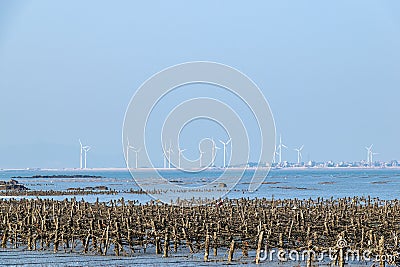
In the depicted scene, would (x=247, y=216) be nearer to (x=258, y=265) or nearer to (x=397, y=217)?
(x=397, y=217)

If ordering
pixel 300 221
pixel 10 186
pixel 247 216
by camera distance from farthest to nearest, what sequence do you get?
1. pixel 10 186
2. pixel 247 216
3. pixel 300 221

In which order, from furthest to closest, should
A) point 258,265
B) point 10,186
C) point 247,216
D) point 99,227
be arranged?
point 10,186 < point 247,216 < point 99,227 < point 258,265

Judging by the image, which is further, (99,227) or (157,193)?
(157,193)

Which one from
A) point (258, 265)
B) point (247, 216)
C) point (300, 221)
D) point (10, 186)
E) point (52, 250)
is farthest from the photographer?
point (10, 186)

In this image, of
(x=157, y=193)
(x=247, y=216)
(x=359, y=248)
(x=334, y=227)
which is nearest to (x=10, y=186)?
(x=157, y=193)

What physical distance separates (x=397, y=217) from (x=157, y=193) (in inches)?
1811

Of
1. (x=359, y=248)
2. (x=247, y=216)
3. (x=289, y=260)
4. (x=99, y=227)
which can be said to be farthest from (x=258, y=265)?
(x=247, y=216)

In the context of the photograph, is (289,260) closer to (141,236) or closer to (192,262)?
(192,262)

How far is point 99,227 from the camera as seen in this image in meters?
36.2

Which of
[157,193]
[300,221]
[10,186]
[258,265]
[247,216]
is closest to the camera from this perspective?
[258,265]

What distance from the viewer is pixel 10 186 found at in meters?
111

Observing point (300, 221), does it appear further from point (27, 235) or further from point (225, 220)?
point (27, 235)

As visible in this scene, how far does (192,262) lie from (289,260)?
3.89m

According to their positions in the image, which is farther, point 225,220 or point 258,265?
point 225,220
